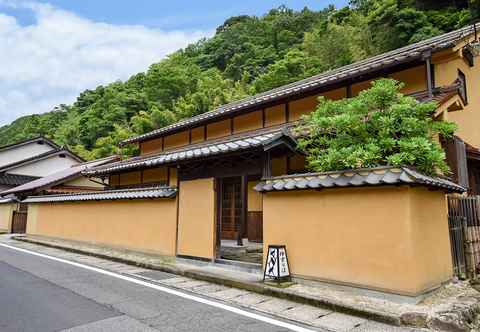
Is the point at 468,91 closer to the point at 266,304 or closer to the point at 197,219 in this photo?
the point at 197,219

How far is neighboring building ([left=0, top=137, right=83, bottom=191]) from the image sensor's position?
2639 cm

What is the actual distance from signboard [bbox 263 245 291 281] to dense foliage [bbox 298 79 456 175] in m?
1.83

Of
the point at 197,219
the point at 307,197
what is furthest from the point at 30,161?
the point at 307,197

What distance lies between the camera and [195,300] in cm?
565

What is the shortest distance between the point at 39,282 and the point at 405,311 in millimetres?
7184

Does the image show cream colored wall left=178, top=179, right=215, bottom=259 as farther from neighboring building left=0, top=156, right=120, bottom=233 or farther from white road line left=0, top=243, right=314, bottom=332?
neighboring building left=0, top=156, right=120, bottom=233

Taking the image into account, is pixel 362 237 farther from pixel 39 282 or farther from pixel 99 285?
pixel 39 282

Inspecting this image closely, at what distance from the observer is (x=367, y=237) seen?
5.41 m

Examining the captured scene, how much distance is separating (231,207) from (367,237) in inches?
340

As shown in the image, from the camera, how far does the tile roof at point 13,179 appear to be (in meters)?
26.0

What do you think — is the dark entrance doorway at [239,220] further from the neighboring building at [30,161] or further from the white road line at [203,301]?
the neighboring building at [30,161]

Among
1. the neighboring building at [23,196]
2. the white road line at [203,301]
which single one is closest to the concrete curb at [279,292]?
the white road line at [203,301]

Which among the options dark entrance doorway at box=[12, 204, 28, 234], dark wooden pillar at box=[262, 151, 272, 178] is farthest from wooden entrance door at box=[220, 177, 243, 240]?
dark entrance doorway at box=[12, 204, 28, 234]

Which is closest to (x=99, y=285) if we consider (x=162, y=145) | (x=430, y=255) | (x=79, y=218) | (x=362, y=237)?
(x=362, y=237)
